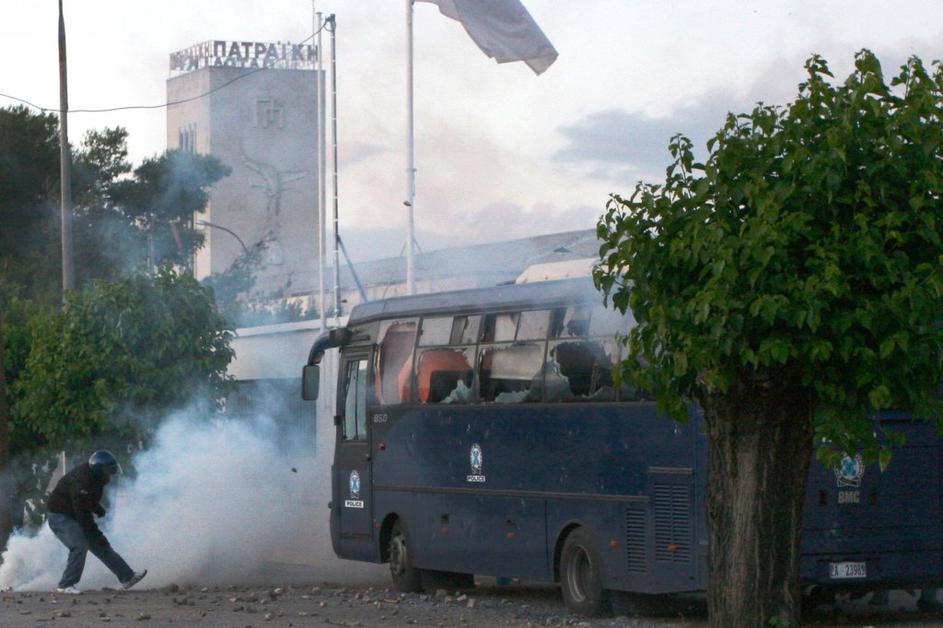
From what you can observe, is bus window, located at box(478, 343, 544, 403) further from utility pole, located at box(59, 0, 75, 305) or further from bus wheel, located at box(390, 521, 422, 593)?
utility pole, located at box(59, 0, 75, 305)

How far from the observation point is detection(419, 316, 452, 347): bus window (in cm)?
1670

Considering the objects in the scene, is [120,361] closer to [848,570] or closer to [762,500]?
[848,570]

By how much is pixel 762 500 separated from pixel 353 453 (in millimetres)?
9685

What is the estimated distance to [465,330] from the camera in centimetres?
1638

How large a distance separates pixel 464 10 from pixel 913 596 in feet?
46.5

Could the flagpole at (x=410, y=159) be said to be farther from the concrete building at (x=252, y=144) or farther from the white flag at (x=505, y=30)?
the concrete building at (x=252, y=144)

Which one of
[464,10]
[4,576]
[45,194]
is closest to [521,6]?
[464,10]

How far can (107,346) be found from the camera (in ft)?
79.8

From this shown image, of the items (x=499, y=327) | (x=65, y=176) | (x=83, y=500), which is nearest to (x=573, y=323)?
(x=499, y=327)

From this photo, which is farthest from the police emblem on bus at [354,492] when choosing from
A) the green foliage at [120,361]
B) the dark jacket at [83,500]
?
the green foliage at [120,361]

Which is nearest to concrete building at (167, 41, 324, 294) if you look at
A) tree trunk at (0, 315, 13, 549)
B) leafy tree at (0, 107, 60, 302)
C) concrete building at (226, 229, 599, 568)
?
leafy tree at (0, 107, 60, 302)

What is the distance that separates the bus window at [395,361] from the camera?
17.4 metres

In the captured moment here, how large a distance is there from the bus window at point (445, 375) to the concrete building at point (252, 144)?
6838cm

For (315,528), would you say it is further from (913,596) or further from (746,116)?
(746,116)
